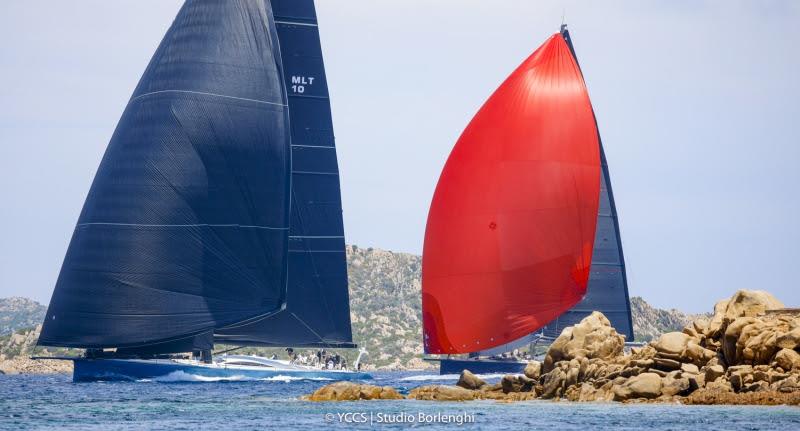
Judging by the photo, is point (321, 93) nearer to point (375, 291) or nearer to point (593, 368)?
point (593, 368)

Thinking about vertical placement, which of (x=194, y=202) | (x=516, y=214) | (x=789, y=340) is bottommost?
(x=789, y=340)

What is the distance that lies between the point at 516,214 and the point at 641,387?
52.4 feet

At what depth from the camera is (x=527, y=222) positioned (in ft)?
205

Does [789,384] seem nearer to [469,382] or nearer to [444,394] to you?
[444,394]

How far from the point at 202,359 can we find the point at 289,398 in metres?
13.0

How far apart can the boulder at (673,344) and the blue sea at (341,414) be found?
3.40 meters

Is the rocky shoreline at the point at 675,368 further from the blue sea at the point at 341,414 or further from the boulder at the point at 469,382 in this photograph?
the blue sea at the point at 341,414

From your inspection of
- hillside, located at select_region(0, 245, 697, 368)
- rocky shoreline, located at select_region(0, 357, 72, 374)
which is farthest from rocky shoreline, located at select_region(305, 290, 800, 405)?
hillside, located at select_region(0, 245, 697, 368)

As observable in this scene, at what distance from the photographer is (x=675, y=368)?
49.9 meters

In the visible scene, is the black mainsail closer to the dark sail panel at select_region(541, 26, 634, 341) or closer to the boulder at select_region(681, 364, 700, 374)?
the dark sail panel at select_region(541, 26, 634, 341)

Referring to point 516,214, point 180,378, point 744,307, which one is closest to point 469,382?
point 516,214

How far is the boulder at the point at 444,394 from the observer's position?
174 feet

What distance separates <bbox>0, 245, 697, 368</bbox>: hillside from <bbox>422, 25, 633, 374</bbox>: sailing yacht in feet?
221

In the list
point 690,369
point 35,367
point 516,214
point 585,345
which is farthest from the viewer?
point 35,367
